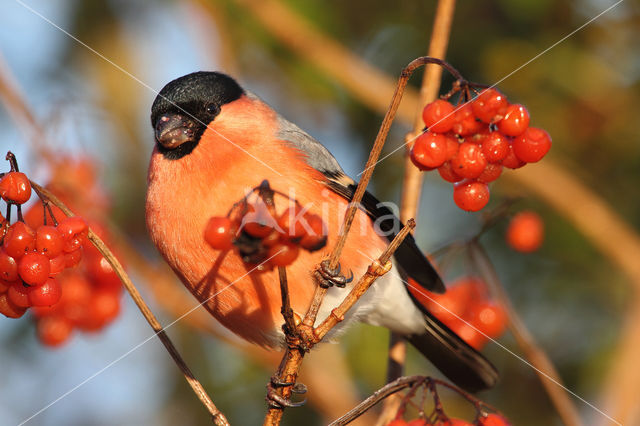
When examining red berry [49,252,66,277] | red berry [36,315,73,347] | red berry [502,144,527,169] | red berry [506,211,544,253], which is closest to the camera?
red berry [49,252,66,277]

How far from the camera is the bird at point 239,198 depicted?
2.34m

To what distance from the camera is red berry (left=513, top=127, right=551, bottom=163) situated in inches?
70.1

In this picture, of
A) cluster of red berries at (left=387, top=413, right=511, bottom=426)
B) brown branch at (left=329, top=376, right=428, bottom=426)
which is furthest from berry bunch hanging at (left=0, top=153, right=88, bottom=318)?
cluster of red berries at (left=387, top=413, right=511, bottom=426)

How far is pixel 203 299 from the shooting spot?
246 cm

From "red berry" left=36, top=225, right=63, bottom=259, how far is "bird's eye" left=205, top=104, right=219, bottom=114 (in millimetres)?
1012

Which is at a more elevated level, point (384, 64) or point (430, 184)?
point (384, 64)

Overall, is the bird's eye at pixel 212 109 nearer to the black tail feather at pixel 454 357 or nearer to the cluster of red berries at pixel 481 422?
the black tail feather at pixel 454 357

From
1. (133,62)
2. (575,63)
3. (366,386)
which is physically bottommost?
(366,386)

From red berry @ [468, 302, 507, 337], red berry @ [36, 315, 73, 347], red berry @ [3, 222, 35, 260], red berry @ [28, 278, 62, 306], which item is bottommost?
red berry @ [36, 315, 73, 347]

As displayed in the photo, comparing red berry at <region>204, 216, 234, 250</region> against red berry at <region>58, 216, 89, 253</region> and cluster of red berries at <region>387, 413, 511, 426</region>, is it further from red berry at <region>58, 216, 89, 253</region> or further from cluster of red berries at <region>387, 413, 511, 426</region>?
cluster of red berries at <region>387, 413, 511, 426</region>

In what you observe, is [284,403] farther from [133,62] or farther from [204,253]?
[133,62]

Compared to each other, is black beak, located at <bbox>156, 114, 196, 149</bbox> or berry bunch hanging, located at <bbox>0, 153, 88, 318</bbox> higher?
black beak, located at <bbox>156, 114, 196, 149</bbox>

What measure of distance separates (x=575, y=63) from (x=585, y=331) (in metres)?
1.28

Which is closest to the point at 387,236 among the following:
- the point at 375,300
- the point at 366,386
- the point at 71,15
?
the point at 375,300
